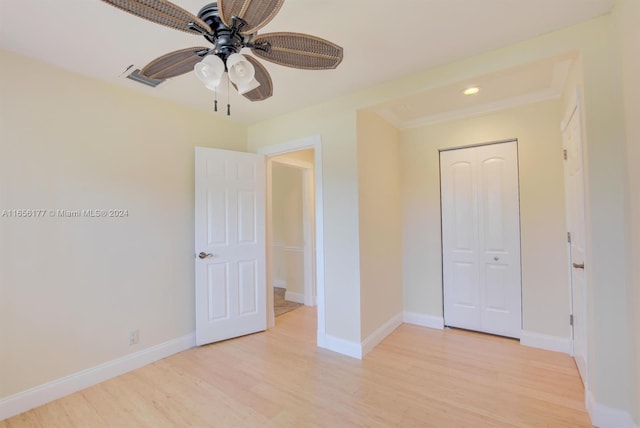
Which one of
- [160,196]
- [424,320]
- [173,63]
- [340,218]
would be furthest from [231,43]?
[424,320]

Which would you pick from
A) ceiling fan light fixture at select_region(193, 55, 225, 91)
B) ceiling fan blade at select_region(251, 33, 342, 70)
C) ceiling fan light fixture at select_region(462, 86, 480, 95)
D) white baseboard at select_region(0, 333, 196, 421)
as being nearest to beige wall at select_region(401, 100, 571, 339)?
ceiling fan light fixture at select_region(462, 86, 480, 95)

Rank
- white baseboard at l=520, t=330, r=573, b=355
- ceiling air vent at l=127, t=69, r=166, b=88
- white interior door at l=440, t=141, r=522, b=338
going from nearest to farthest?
ceiling air vent at l=127, t=69, r=166, b=88, white baseboard at l=520, t=330, r=573, b=355, white interior door at l=440, t=141, r=522, b=338

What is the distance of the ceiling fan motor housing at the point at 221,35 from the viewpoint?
123 cm

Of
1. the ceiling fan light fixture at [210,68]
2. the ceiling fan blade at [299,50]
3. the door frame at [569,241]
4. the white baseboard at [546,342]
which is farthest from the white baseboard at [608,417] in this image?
the ceiling fan light fixture at [210,68]

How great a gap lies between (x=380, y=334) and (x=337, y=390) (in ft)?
3.14

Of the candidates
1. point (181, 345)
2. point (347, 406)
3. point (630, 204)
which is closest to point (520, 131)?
point (630, 204)

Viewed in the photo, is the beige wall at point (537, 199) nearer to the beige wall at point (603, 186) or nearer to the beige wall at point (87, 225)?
the beige wall at point (603, 186)

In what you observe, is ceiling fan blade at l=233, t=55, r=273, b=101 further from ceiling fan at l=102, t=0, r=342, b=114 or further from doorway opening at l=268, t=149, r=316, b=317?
doorway opening at l=268, t=149, r=316, b=317

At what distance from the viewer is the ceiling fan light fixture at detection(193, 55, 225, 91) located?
4.16 feet

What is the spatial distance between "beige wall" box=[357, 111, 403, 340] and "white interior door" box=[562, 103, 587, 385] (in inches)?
61.0

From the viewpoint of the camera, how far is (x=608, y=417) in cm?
165

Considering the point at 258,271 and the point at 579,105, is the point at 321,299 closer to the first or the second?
the point at 258,271

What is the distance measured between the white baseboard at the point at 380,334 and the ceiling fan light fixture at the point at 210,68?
2.42 meters

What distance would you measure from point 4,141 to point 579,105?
12.5 ft
